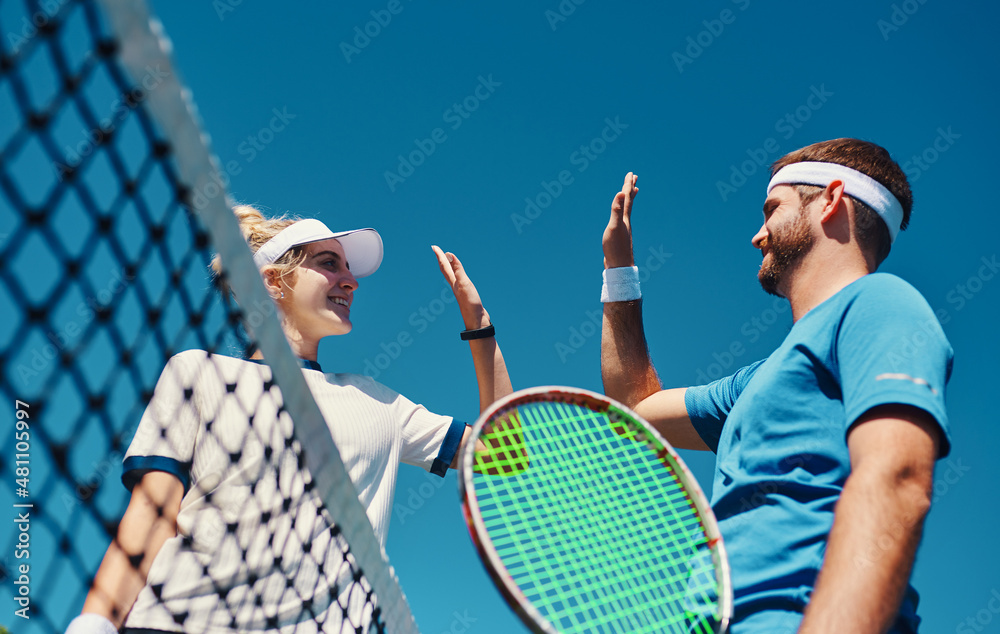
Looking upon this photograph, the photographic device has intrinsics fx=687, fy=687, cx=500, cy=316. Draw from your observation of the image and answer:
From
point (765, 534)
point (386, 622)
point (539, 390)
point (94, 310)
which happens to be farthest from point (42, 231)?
point (765, 534)

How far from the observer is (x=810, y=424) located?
1846 mm

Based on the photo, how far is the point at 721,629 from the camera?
5.61 feet

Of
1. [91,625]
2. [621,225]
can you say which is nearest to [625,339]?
[621,225]

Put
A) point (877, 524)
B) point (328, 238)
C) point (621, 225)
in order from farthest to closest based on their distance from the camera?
point (621, 225) < point (328, 238) < point (877, 524)

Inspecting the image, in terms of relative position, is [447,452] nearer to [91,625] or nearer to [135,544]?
[135,544]

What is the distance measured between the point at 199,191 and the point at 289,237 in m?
1.64

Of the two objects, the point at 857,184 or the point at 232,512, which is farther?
the point at 857,184

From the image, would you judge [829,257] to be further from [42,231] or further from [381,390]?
[42,231]

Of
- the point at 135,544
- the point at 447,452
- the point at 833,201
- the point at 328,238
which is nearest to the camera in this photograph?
the point at 135,544

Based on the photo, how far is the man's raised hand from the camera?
3344 millimetres

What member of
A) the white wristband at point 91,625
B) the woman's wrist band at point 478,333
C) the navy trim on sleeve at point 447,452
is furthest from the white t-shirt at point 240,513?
the woman's wrist band at point 478,333

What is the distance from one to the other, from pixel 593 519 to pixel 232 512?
3.51ft

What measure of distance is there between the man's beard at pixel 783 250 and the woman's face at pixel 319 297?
173 centimetres

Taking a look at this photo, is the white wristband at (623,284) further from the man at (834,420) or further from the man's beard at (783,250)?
the man's beard at (783,250)
